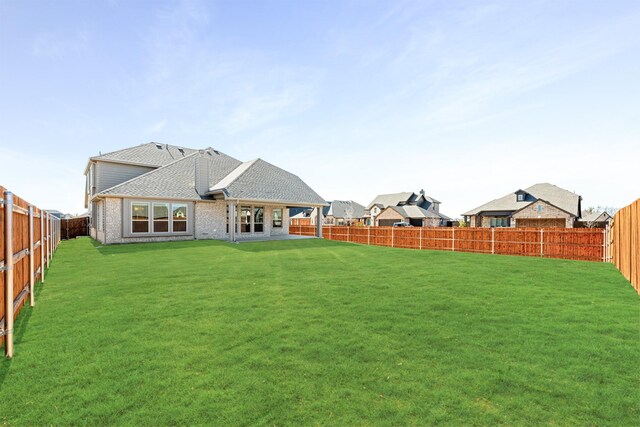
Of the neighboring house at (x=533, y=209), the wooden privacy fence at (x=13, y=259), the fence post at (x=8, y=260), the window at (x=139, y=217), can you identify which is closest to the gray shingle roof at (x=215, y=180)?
the window at (x=139, y=217)

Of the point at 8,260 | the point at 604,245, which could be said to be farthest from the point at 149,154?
the point at 604,245

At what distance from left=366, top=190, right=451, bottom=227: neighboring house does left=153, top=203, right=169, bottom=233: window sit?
4864 centimetres

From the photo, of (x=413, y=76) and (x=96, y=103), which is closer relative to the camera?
(x=413, y=76)

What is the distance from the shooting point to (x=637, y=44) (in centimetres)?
922

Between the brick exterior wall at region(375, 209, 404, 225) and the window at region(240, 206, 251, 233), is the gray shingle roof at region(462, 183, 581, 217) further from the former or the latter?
the window at region(240, 206, 251, 233)

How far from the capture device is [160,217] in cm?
1883

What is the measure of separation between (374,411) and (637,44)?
13.5 m

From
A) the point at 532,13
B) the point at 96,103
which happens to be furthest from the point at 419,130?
the point at 96,103

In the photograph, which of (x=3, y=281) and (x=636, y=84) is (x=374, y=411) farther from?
(x=636, y=84)

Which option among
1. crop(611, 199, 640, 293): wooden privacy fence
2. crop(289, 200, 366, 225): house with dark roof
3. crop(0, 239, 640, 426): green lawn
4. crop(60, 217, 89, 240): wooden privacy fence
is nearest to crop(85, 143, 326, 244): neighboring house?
crop(60, 217, 89, 240): wooden privacy fence

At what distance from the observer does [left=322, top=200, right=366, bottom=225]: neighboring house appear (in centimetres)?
6794

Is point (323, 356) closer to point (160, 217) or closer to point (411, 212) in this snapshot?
point (160, 217)

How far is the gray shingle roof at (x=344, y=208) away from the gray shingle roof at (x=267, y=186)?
43.8 meters

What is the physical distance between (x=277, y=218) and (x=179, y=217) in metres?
7.30
